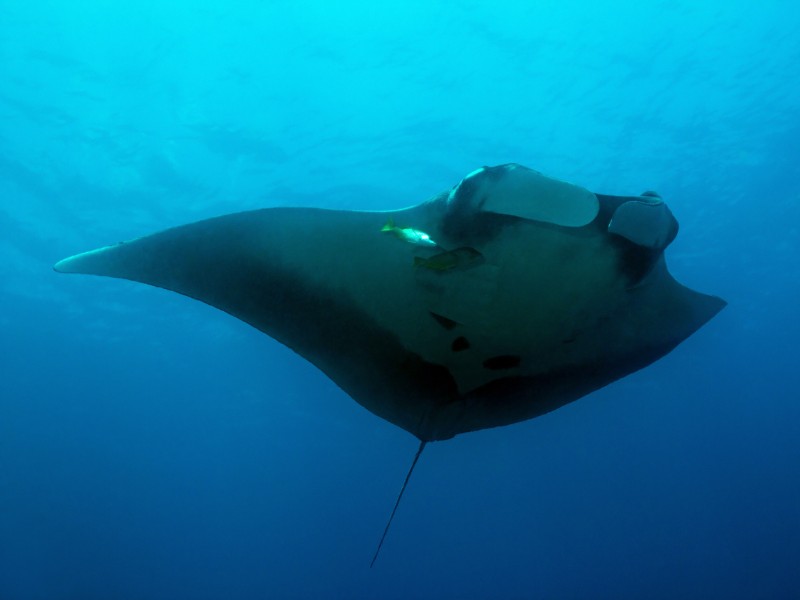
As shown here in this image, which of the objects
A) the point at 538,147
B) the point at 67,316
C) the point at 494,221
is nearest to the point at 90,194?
the point at 67,316

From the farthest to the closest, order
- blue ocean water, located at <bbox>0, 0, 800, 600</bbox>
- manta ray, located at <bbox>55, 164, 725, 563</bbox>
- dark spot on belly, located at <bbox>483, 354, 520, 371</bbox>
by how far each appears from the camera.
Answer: blue ocean water, located at <bbox>0, 0, 800, 600</bbox> < dark spot on belly, located at <bbox>483, 354, 520, 371</bbox> < manta ray, located at <bbox>55, 164, 725, 563</bbox>

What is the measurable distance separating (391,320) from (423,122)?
9.59 m

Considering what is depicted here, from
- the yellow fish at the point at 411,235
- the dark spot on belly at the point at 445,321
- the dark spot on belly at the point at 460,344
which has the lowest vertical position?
the dark spot on belly at the point at 460,344

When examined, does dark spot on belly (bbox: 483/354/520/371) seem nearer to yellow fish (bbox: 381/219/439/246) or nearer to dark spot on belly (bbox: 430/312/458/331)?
dark spot on belly (bbox: 430/312/458/331)

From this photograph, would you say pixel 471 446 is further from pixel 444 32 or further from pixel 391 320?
pixel 391 320

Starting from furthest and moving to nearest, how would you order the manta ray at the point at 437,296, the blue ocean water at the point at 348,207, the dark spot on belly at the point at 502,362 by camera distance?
the blue ocean water at the point at 348,207
the dark spot on belly at the point at 502,362
the manta ray at the point at 437,296

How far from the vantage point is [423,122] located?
1194 centimetres

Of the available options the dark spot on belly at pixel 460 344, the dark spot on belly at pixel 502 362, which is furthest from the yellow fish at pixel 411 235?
the dark spot on belly at pixel 502 362

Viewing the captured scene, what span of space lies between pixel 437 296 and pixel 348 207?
35.8ft

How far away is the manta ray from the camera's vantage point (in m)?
2.74

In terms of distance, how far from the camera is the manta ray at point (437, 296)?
274cm

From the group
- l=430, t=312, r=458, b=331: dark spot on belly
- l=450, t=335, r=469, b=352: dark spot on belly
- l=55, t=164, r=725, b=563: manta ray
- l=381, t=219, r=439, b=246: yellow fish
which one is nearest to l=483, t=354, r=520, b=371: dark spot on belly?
l=55, t=164, r=725, b=563: manta ray

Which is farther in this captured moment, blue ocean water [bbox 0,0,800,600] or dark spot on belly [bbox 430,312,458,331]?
blue ocean water [bbox 0,0,800,600]

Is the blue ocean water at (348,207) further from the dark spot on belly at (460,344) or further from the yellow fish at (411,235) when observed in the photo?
the dark spot on belly at (460,344)
